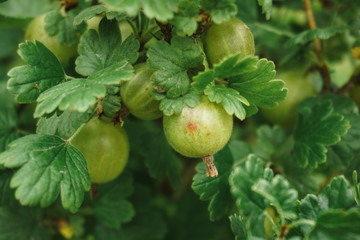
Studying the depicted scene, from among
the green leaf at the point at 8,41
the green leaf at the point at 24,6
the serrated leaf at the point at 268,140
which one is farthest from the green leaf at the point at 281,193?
the green leaf at the point at 8,41

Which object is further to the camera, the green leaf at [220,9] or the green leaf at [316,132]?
the green leaf at [316,132]

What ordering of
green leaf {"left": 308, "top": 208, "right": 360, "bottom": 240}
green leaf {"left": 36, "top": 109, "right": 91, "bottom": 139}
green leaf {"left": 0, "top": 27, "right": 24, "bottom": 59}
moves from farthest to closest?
1. green leaf {"left": 0, "top": 27, "right": 24, "bottom": 59}
2. green leaf {"left": 36, "top": 109, "right": 91, "bottom": 139}
3. green leaf {"left": 308, "top": 208, "right": 360, "bottom": 240}

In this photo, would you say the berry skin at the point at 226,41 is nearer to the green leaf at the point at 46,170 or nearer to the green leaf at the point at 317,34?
the green leaf at the point at 317,34

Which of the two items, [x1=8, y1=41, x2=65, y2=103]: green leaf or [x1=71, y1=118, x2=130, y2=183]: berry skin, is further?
[x1=71, y1=118, x2=130, y2=183]: berry skin

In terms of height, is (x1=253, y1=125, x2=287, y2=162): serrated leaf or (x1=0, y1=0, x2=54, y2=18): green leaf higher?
(x1=0, y1=0, x2=54, y2=18): green leaf

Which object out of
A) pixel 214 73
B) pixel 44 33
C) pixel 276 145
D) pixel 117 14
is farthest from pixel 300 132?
pixel 44 33

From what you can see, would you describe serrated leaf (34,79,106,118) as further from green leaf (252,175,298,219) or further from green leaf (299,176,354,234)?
green leaf (299,176,354,234)

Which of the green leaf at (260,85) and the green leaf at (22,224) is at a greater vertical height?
the green leaf at (260,85)

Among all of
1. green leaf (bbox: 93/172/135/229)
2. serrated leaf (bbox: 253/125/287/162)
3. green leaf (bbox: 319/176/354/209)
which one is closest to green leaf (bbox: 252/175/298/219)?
green leaf (bbox: 319/176/354/209)
